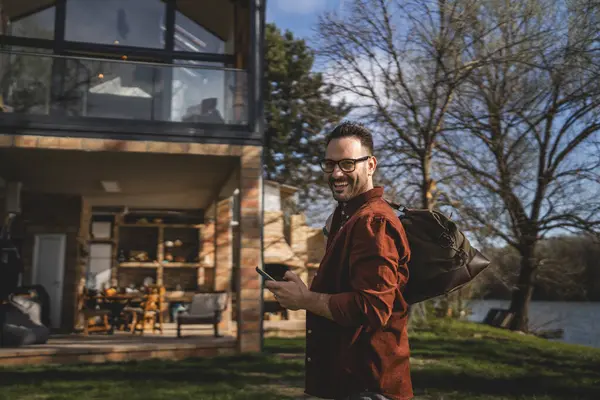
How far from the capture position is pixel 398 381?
166 cm

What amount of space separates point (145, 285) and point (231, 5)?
21.0 ft

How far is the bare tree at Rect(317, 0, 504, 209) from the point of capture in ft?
35.7

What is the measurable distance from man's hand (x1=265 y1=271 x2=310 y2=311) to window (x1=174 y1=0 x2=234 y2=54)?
10.7m

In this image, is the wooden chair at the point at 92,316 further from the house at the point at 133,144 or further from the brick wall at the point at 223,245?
the brick wall at the point at 223,245

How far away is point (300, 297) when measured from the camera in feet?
5.32

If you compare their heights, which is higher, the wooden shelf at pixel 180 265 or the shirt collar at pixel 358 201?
the wooden shelf at pixel 180 265

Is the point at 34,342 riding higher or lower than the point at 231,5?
lower

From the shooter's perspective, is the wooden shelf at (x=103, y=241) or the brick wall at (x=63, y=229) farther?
the wooden shelf at (x=103, y=241)

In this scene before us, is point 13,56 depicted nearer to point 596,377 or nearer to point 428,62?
point 428,62

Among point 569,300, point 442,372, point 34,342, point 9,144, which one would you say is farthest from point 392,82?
point 569,300

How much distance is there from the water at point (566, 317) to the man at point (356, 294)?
16584 millimetres

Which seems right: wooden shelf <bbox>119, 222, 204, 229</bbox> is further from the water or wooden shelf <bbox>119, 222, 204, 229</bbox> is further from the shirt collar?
the shirt collar

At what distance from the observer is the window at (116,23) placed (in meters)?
11.4

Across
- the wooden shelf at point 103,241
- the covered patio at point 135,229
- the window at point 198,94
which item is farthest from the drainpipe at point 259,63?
the wooden shelf at point 103,241
